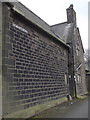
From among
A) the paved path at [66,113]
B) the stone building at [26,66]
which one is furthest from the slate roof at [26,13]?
the paved path at [66,113]

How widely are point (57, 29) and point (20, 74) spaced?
603 inches

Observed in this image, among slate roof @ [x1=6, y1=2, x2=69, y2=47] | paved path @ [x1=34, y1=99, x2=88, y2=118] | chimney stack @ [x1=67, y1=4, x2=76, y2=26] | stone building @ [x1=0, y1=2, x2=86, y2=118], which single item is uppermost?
chimney stack @ [x1=67, y1=4, x2=76, y2=26]

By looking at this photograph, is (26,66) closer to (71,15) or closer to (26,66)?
(26,66)

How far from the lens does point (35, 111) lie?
893 cm

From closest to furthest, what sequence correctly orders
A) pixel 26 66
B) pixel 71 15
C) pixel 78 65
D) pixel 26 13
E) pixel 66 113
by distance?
pixel 26 66 < pixel 66 113 < pixel 26 13 < pixel 78 65 < pixel 71 15

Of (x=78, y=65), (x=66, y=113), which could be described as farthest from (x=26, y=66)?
(x=78, y=65)

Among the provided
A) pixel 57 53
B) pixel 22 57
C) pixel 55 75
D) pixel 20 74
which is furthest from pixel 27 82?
pixel 57 53

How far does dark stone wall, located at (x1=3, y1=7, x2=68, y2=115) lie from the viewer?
721 cm

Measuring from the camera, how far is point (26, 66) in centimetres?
867

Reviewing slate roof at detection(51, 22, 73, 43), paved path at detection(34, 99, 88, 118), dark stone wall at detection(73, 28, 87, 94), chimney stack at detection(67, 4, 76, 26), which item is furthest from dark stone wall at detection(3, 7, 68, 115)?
chimney stack at detection(67, 4, 76, 26)

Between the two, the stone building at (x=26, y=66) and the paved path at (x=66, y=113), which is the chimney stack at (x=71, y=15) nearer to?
the stone building at (x=26, y=66)

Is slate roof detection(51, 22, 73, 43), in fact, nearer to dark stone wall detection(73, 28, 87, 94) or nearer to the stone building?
dark stone wall detection(73, 28, 87, 94)

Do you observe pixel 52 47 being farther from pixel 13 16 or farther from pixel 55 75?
pixel 13 16

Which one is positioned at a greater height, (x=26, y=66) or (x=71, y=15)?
(x=71, y=15)
